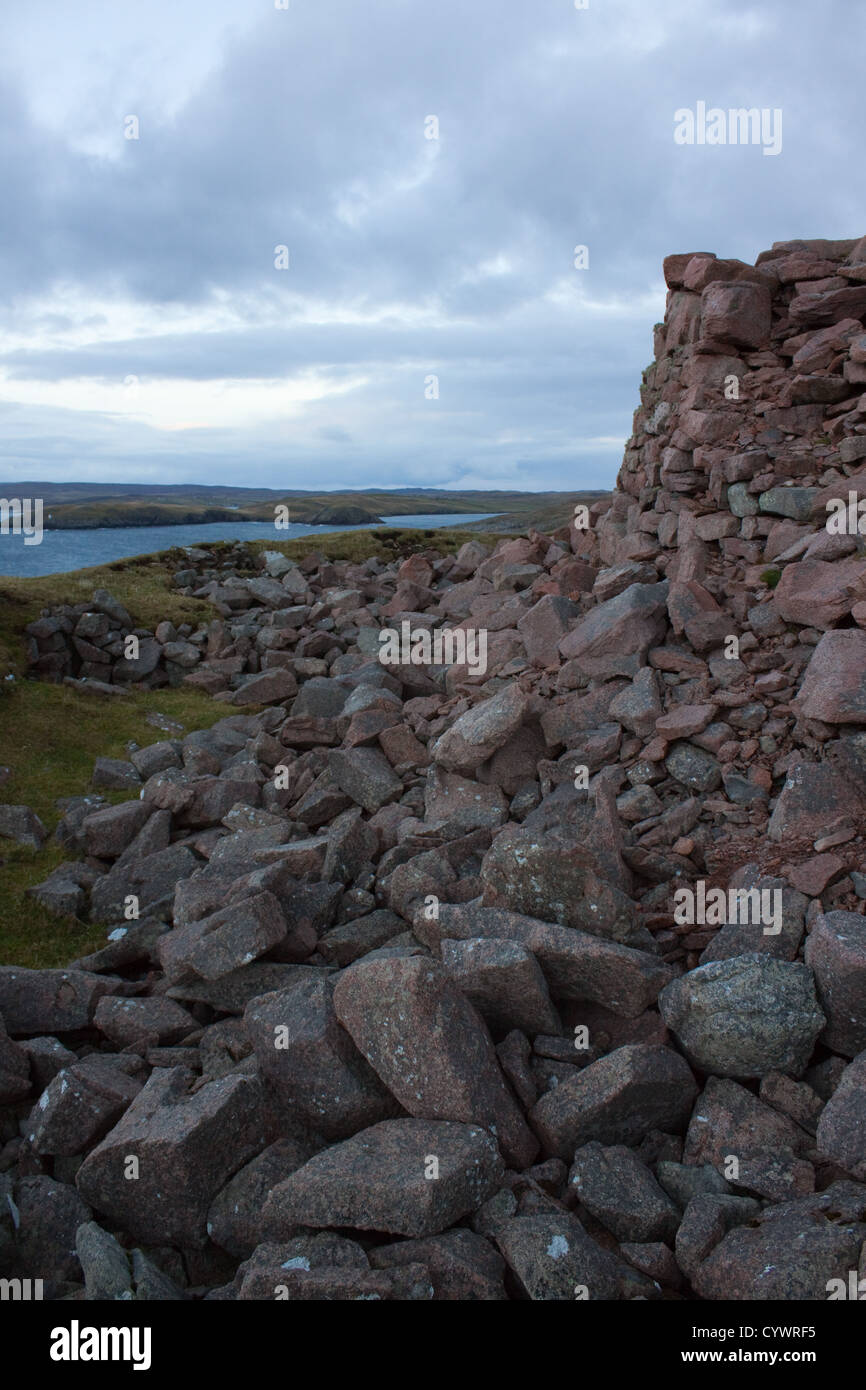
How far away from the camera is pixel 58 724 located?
2308cm

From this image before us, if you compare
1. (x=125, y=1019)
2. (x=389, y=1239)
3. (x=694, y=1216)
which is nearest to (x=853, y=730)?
(x=694, y=1216)

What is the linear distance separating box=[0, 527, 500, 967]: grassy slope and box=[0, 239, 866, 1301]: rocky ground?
69 cm

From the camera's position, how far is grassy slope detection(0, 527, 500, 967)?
14.4m

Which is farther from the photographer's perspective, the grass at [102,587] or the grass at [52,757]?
the grass at [102,587]

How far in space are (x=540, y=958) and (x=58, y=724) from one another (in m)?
17.9

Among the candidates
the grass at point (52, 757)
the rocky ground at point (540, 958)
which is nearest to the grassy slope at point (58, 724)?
the grass at point (52, 757)

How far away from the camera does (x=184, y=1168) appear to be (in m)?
8.00

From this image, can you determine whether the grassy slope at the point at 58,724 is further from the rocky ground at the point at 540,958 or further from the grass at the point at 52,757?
the rocky ground at the point at 540,958

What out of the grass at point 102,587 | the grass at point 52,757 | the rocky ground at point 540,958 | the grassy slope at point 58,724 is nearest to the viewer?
the rocky ground at point 540,958

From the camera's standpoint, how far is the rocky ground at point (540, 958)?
23.8 ft

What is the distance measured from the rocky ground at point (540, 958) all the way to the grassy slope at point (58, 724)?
27.1 inches

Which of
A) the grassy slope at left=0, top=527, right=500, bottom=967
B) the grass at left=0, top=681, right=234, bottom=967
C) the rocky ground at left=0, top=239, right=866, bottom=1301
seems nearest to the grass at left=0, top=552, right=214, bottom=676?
the grassy slope at left=0, top=527, right=500, bottom=967

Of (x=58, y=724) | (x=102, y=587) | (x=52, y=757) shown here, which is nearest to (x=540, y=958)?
(x=52, y=757)

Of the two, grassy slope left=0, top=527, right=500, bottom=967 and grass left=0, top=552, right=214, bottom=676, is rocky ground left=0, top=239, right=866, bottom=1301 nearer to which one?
grassy slope left=0, top=527, right=500, bottom=967
